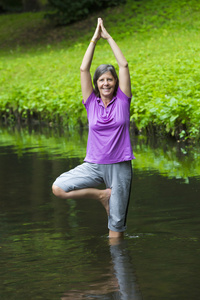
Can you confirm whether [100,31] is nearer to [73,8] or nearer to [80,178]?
[80,178]

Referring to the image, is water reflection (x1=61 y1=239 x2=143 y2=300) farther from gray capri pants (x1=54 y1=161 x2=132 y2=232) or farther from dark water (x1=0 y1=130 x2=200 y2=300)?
gray capri pants (x1=54 y1=161 x2=132 y2=232)

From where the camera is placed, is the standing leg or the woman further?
the standing leg

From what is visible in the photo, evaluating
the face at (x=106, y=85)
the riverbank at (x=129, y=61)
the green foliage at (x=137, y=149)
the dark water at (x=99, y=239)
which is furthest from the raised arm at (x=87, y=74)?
the riverbank at (x=129, y=61)

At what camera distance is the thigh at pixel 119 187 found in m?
5.79

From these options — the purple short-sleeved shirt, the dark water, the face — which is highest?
the face

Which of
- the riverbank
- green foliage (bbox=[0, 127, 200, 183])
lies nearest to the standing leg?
green foliage (bbox=[0, 127, 200, 183])

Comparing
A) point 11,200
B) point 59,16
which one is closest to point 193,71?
point 11,200

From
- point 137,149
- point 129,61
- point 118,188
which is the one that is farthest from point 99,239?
point 129,61

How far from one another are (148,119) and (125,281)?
855 cm

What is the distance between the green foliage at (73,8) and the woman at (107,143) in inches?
957

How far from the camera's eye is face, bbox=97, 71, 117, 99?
5754 mm

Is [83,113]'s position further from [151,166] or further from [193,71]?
[151,166]

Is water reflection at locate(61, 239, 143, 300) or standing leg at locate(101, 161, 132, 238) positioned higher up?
standing leg at locate(101, 161, 132, 238)

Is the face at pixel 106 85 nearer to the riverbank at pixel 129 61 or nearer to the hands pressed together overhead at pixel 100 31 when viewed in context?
the hands pressed together overhead at pixel 100 31
